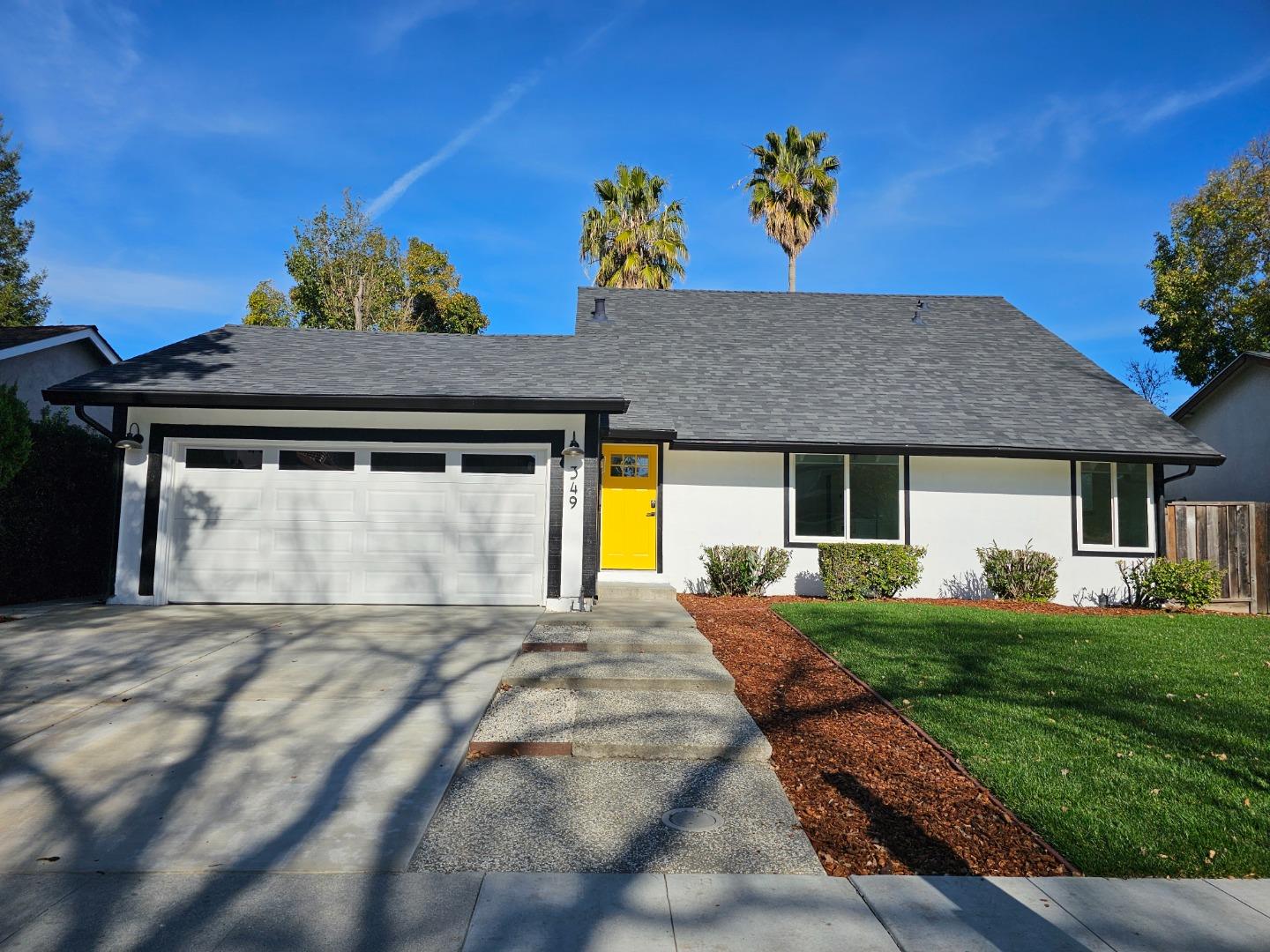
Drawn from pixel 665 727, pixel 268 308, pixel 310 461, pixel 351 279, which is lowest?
pixel 665 727

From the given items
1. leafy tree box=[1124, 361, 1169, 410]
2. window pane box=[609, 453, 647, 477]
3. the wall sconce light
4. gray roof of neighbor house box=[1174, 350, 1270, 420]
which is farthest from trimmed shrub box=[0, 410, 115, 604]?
leafy tree box=[1124, 361, 1169, 410]

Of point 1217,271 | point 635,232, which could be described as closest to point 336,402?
point 635,232

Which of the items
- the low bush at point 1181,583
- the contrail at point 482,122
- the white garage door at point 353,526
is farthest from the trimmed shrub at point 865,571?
the contrail at point 482,122

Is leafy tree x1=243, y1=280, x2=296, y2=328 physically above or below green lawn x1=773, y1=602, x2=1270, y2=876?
above

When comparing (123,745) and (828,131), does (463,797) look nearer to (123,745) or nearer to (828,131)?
(123,745)

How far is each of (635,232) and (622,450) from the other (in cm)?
1469

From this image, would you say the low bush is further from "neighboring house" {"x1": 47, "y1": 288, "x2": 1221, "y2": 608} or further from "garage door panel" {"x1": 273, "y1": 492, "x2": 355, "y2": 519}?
"garage door panel" {"x1": 273, "y1": 492, "x2": 355, "y2": 519}

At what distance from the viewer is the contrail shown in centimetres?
1189

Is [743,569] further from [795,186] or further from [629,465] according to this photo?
[795,186]

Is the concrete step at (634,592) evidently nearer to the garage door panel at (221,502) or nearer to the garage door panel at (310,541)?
the garage door panel at (310,541)

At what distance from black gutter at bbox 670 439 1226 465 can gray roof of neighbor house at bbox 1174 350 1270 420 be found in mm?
4040

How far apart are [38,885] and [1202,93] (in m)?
18.1

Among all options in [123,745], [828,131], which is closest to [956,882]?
[123,745]

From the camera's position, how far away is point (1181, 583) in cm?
1045
